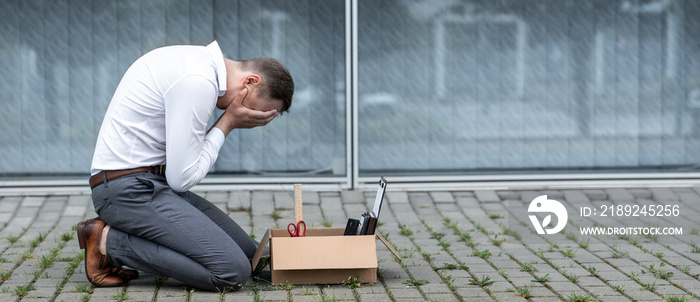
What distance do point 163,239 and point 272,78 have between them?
3.21 feet

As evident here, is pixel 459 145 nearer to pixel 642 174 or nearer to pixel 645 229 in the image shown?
pixel 642 174

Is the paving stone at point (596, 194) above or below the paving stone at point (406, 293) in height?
above

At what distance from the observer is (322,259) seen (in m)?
4.42

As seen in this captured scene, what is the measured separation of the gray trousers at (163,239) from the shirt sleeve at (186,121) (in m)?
0.21

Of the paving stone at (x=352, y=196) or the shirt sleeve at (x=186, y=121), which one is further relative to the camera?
the paving stone at (x=352, y=196)

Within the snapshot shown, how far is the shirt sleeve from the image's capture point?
4090 mm

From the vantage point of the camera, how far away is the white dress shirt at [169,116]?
411 cm

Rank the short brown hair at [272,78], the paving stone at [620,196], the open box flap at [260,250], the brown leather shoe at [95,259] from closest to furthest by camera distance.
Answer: the short brown hair at [272,78]
the brown leather shoe at [95,259]
the open box flap at [260,250]
the paving stone at [620,196]

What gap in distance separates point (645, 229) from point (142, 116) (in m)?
3.99

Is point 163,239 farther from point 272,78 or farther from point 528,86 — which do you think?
point 528,86

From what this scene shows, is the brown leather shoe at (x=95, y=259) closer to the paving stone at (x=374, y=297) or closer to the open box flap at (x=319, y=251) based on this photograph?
the open box flap at (x=319, y=251)

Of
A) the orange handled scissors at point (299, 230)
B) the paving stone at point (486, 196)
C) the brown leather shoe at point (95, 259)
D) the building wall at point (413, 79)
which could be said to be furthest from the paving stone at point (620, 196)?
the brown leather shoe at point (95, 259)

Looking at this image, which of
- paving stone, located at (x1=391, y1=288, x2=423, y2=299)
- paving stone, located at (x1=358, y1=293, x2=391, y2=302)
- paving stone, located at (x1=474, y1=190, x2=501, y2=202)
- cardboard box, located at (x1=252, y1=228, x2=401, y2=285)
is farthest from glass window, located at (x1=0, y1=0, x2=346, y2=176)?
paving stone, located at (x1=358, y1=293, x2=391, y2=302)

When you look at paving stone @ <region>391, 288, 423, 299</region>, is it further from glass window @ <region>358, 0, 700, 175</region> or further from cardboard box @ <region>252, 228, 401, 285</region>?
glass window @ <region>358, 0, 700, 175</region>
